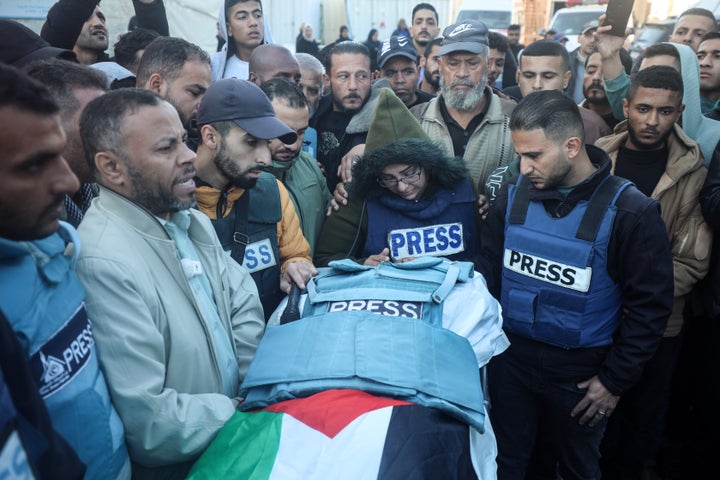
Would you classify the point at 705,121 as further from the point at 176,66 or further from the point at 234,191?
the point at 176,66

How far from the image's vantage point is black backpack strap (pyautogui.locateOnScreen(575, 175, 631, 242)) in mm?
2385

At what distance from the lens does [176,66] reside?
3.02 meters

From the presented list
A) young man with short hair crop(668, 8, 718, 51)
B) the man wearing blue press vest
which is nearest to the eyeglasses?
the man wearing blue press vest

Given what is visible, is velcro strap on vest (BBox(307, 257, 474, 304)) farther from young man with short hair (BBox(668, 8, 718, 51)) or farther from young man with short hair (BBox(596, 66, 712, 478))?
young man with short hair (BBox(668, 8, 718, 51))

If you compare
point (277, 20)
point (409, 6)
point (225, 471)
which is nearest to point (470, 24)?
point (225, 471)

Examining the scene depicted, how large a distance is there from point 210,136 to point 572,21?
14930 mm

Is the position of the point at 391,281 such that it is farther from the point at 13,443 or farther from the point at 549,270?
the point at 13,443

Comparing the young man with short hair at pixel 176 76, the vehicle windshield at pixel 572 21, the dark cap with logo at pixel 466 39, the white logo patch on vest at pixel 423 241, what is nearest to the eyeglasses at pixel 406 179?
the white logo patch on vest at pixel 423 241

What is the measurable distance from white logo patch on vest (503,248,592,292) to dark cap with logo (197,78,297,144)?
45.6 inches

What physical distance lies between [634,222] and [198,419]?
1.82 metres

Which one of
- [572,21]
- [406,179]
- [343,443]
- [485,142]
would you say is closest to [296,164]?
[406,179]

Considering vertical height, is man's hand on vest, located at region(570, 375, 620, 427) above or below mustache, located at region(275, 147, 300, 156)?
below

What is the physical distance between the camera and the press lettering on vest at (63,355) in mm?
1258

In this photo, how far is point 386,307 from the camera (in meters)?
1.96
